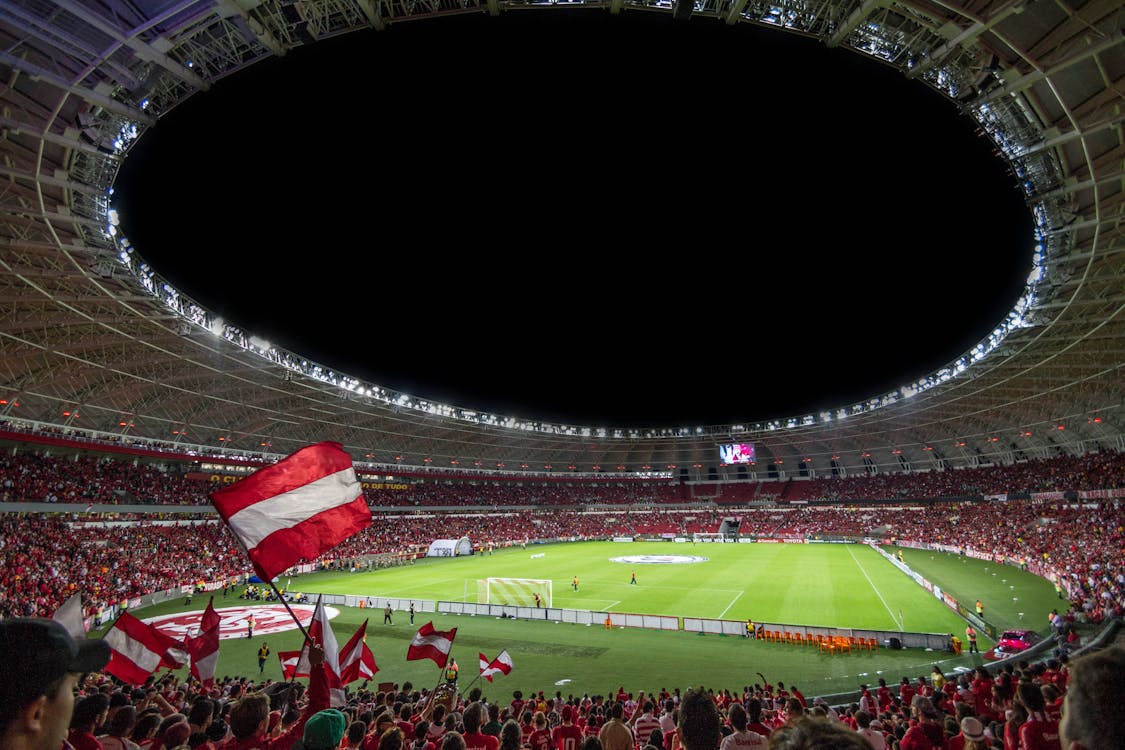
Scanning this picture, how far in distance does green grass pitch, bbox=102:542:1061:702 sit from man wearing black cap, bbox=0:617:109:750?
20.6 metres

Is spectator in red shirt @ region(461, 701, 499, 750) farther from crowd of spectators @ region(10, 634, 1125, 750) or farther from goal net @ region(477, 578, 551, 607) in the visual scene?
goal net @ region(477, 578, 551, 607)

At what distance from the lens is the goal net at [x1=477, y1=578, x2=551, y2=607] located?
119ft

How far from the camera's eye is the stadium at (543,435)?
1513cm

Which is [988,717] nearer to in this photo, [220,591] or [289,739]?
[289,739]

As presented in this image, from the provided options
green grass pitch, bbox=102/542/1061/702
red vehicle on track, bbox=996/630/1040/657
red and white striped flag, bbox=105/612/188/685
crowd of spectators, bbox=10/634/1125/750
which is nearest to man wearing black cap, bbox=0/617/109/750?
crowd of spectators, bbox=10/634/1125/750

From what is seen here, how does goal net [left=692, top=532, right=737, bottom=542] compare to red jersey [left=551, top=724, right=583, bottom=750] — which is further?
goal net [left=692, top=532, right=737, bottom=542]

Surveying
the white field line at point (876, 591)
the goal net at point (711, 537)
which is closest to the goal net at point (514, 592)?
the white field line at point (876, 591)

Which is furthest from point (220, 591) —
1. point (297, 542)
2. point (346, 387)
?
point (297, 542)

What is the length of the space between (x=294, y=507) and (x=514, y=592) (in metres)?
31.7

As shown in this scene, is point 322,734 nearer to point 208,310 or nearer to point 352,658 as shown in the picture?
point 352,658

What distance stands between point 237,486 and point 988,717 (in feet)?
44.1

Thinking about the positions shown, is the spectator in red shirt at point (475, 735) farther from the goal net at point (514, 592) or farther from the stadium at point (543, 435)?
the goal net at point (514, 592)

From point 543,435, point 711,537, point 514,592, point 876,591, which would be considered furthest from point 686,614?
point 543,435

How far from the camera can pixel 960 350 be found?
5969 centimetres
